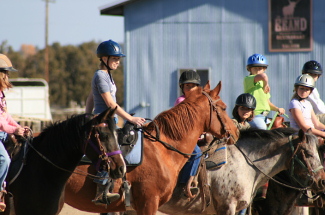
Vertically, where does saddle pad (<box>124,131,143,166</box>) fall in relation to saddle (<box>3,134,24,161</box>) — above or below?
below

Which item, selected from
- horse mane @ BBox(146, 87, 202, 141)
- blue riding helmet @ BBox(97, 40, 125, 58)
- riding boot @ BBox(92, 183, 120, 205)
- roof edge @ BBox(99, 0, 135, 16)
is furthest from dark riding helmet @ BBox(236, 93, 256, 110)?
roof edge @ BBox(99, 0, 135, 16)

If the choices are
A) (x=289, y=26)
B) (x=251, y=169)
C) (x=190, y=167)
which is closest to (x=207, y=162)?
(x=190, y=167)

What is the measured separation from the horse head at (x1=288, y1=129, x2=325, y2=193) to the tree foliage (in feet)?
164

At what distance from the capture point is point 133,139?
6.69 meters

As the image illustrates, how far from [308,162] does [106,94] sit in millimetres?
3139

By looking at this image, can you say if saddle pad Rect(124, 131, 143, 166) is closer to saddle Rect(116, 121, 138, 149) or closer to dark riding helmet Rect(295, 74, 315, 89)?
saddle Rect(116, 121, 138, 149)

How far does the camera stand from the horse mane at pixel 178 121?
6.94m

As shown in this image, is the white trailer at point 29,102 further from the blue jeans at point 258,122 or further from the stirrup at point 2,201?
the stirrup at point 2,201

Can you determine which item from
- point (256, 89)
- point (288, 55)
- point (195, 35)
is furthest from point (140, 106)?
point (256, 89)

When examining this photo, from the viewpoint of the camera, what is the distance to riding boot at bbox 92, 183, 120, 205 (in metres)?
6.50

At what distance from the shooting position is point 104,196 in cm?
649

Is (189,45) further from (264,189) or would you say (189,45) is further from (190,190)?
(190,190)

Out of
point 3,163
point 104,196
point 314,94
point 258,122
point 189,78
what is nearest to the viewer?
point 3,163

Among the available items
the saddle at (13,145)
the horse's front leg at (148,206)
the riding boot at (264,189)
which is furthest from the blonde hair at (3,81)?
the riding boot at (264,189)
